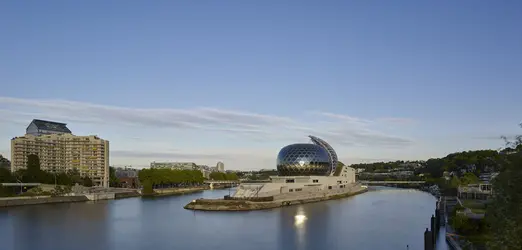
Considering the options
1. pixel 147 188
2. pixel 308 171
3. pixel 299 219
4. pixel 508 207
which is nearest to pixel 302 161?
pixel 308 171

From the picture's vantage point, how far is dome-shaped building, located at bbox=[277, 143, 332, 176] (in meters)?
67.6

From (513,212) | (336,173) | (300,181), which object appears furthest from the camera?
(336,173)

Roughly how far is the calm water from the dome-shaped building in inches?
913

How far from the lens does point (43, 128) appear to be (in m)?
106

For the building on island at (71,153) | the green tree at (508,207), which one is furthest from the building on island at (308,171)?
the green tree at (508,207)

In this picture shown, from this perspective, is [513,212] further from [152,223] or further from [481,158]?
[481,158]

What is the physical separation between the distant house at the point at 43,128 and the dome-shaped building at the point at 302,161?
60.1m

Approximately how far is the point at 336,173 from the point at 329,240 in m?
51.3

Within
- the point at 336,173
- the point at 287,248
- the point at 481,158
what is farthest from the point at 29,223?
the point at 481,158

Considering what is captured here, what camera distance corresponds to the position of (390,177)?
142 m

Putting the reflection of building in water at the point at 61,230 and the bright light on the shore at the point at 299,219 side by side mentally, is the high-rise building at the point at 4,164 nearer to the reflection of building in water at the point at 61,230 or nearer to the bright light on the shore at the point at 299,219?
the reflection of building in water at the point at 61,230

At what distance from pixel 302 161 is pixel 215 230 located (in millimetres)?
36869

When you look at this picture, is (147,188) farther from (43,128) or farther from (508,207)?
(508,207)

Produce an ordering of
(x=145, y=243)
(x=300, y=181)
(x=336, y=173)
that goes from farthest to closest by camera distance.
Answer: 1. (x=336, y=173)
2. (x=300, y=181)
3. (x=145, y=243)
